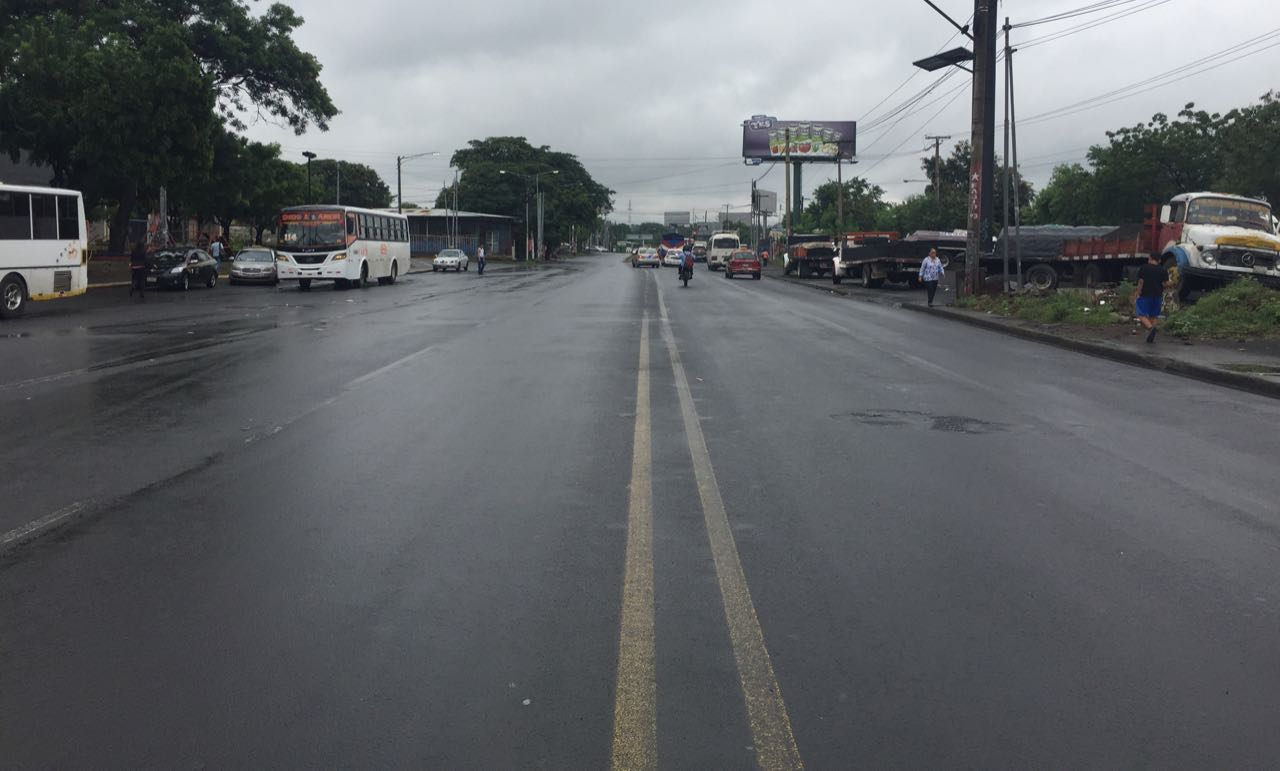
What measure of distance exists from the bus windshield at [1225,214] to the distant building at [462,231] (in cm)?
8021

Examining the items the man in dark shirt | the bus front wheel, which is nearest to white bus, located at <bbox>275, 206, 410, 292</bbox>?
the bus front wheel

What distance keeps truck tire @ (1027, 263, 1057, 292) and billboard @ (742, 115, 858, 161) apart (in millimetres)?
69920

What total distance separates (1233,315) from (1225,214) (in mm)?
6022

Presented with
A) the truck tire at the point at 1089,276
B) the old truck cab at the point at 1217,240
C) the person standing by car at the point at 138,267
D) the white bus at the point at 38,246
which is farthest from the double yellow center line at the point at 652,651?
the person standing by car at the point at 138,267

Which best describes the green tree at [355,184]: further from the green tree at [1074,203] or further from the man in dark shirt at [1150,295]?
the man in dark shirt at [1150,295]

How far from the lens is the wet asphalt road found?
394 centimetres

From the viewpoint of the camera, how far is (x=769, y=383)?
1362 cm

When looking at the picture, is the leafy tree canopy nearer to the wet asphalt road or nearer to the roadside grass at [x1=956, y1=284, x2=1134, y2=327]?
the roadside grass at [x1=956, y1=284, x2=1134, y2=327]

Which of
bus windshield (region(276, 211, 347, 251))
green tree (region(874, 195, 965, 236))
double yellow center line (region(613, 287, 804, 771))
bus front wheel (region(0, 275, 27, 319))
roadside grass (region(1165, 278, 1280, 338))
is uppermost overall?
green tree (region(874, 195, 965, 236))

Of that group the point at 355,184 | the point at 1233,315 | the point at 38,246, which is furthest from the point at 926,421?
the point at 355,184

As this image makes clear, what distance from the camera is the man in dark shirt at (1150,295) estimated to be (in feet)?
63.8

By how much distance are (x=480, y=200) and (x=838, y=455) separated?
107 meters

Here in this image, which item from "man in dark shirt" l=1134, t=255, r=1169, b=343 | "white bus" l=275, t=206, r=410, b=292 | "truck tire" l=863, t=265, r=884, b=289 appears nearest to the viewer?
"man in dark shirt" l=1134, t=255, r=1169, b=343

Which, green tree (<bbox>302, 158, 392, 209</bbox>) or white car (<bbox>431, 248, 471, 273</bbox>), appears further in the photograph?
green tree (<bbox>302, 158, 392, 209</bbox>)
